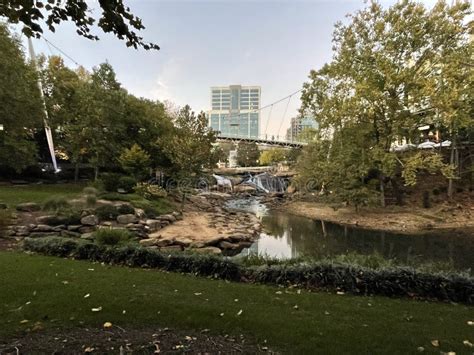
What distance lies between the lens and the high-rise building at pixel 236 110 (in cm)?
6812

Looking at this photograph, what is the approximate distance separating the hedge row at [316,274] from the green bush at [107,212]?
5.21 metres

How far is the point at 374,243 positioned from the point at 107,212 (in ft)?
32.0

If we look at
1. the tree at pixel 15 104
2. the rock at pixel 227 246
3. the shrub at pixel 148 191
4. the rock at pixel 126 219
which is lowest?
the rock at pixel 227 246

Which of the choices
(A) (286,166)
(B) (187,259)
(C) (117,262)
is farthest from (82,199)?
(A) (286,166)

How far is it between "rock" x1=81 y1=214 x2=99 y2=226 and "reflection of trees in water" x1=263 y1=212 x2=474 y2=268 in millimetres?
6559

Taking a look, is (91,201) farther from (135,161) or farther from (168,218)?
(135,161)

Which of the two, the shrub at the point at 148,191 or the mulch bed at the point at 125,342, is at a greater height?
the shrub at the point at 148,191

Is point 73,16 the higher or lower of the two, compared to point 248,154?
lower

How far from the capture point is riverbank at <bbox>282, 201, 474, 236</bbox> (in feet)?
46.0

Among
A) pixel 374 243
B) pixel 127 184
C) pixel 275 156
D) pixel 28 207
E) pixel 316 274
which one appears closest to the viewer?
pixel 316 274

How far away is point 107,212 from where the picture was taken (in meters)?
11.3

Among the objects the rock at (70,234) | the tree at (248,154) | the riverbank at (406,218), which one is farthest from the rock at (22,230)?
the tree at (248,154)

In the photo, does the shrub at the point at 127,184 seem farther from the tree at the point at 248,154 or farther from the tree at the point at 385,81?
the tree at the point at 248,154

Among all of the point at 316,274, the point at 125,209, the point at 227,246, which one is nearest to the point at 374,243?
the point at 227,246
